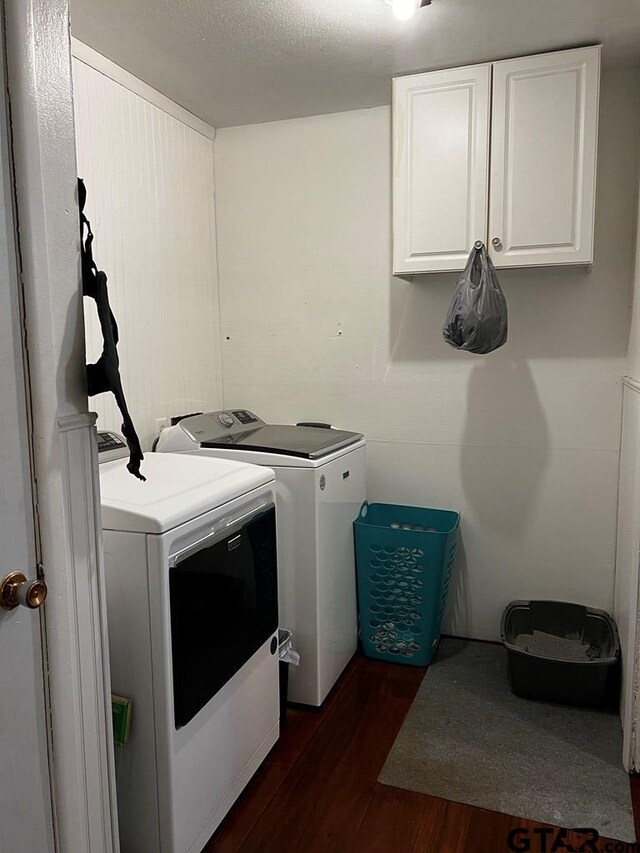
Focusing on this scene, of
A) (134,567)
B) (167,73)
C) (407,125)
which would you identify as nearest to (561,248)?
(407,125)

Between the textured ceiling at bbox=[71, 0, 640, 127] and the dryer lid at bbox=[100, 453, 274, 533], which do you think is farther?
the textured ceiling at bbox=[71, 0, 640, 127]

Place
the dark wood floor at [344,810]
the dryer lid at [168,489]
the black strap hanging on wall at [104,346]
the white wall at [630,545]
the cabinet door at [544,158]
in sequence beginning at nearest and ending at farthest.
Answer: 1. the black strap hanging on wall at [104,346]
2. the dryer lid at [168,489]
3. the dark wood floor at [344,810]
4. the white wall at [630,545]
5. the cabinet door at [544,158]

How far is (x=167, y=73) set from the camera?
2332 millimetres

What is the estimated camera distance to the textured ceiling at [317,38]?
1906 millimetres

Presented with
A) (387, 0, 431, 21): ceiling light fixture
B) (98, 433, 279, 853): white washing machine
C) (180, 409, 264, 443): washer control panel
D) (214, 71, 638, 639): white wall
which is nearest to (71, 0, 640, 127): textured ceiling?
(387, 0, 431, 21): ceiling light fixture

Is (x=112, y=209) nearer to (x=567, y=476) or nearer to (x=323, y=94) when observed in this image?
(x=323, y=94)

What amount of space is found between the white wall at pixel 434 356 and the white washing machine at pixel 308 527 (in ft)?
1.37

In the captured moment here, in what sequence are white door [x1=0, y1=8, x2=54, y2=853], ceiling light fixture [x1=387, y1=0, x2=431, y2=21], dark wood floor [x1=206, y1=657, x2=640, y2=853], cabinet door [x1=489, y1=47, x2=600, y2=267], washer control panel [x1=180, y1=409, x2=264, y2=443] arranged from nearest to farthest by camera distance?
white door [x1=0, y1=8, x2=54, y2=853], dark wood floor [x1=206, y1=657, x2=640, y2=853], ceiling light fixture [x1=387, y1=0, x2=431, y2=21], cabinet door [x1=489, y1=47, x2=600, y2=267], washer control panel [x1=180, y1=409, x2=264, y2=443]

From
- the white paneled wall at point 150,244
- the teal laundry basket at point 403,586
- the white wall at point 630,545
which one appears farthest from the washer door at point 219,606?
the white wall at point 630,545

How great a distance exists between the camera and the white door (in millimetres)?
1004

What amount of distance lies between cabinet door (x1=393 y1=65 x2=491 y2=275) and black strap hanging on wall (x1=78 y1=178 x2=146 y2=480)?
1.54 metres

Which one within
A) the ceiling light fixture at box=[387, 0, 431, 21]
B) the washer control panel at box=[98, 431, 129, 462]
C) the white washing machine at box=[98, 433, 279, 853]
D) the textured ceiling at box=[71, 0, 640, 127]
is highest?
the textured ceiling at box=[71, 0, 640, 127]

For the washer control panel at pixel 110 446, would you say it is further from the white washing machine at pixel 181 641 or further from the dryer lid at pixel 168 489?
the white washing machine at pixel 181 641

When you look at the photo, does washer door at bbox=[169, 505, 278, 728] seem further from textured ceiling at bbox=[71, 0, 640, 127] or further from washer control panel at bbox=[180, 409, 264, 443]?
textured ceiling at bbox=[71, 0, 640, 127]
